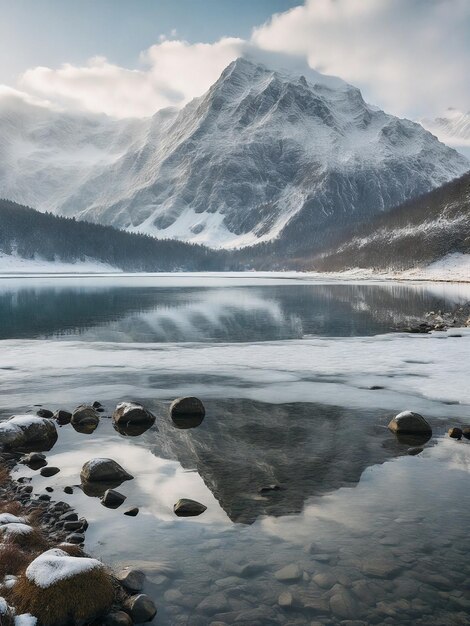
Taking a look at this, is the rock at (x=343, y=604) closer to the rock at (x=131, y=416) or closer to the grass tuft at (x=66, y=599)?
the grass tuft at (x=66, y=599)

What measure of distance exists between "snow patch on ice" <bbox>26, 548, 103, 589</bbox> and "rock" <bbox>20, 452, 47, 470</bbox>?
7.12 m

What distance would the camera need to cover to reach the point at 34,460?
1656cm

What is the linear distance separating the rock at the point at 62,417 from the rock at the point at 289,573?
1234cm

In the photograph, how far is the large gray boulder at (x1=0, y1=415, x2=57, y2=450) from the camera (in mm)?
17922

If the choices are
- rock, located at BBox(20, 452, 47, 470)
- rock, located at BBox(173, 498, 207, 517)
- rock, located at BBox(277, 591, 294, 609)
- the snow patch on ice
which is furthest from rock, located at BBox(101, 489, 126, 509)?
rock, located at BBox(277, 591, 294, 609)

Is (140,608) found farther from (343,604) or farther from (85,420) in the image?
(85,420)

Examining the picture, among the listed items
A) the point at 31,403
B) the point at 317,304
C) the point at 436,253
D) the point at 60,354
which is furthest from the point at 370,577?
the point at 436,253

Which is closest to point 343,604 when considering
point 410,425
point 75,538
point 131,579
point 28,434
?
point 131,579

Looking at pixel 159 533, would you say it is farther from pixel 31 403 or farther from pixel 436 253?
pixel 436 253

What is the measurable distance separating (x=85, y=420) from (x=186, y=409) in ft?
12.7

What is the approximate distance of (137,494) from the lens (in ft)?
46.9

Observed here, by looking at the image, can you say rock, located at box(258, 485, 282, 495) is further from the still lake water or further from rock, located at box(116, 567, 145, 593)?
rock, located at box(116, 567, 145, 593)

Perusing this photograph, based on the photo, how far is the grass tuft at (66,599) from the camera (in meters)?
8.86

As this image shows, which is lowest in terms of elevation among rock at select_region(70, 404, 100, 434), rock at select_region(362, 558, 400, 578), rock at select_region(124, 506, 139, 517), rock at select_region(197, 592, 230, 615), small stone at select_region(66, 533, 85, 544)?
rock at select_region(197, 592, 230, 615)
